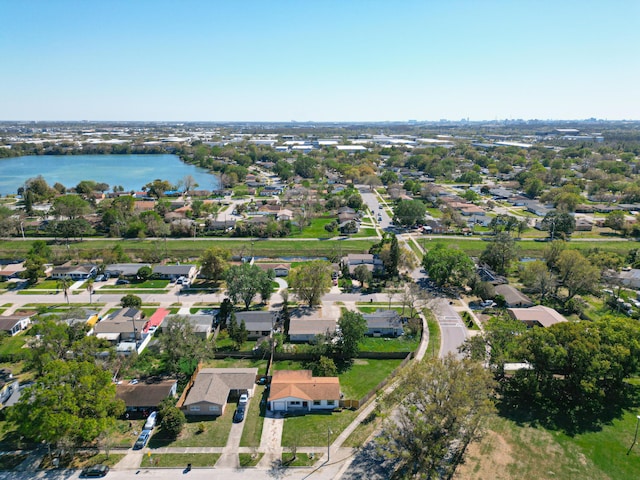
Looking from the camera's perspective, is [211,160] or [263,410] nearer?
[263,410]

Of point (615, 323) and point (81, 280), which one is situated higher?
point (615, 323)

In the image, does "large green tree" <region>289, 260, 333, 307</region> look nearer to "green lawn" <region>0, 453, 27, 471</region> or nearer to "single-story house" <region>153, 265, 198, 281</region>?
"single-story house" <region>153, 265, 198, 281</region>


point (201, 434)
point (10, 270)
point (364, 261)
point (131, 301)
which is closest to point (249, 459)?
point (201, 434)

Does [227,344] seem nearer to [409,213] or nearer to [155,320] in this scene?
[155,320]

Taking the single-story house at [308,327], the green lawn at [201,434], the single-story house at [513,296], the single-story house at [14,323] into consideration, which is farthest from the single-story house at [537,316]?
the single-story house at [14,323]

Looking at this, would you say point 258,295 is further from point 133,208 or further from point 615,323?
point 133,208

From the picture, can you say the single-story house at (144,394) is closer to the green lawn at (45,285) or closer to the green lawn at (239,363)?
the green lawn at (239,363)

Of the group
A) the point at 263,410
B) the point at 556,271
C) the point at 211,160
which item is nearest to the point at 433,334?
the point at 263,410
